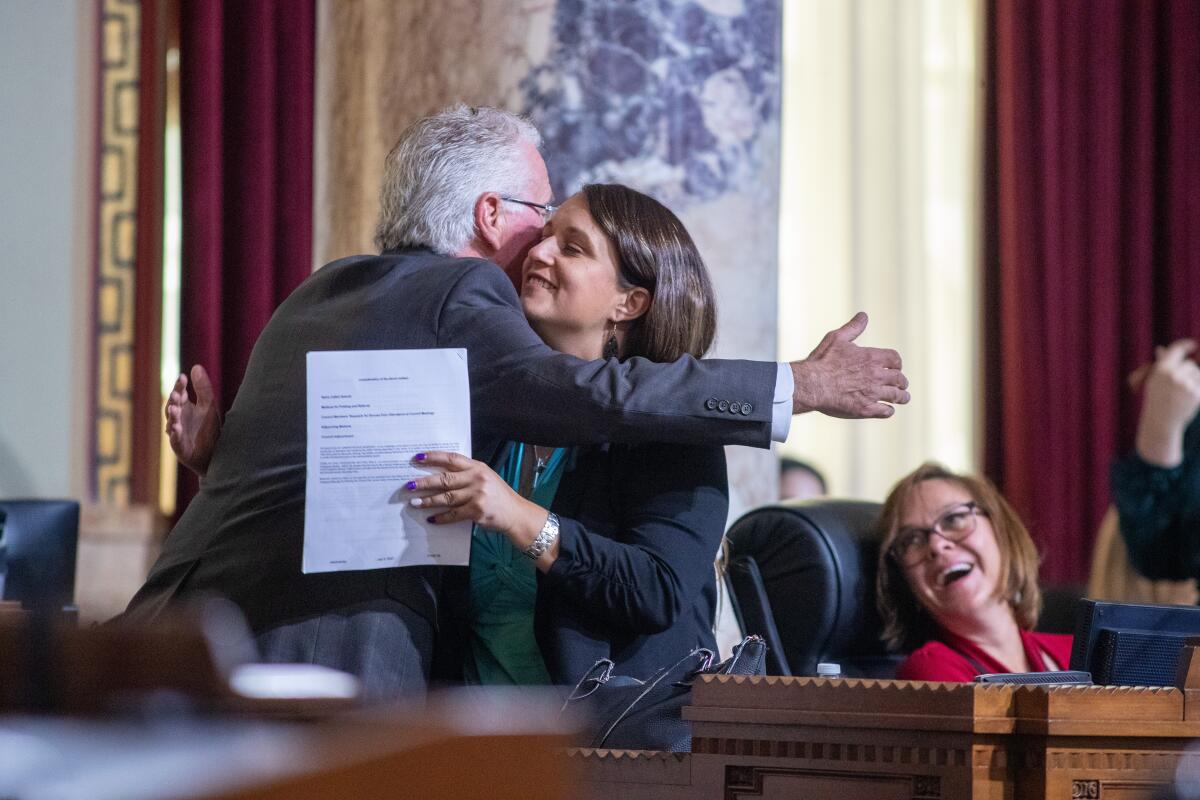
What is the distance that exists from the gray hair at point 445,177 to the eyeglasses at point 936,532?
113 cm

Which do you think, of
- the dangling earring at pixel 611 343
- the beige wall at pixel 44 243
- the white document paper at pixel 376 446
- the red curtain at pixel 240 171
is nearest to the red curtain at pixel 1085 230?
the red curtain at pixel 240 171

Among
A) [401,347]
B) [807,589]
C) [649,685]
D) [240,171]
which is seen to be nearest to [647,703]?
[649,685]

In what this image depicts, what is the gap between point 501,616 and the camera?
2203 millimetres

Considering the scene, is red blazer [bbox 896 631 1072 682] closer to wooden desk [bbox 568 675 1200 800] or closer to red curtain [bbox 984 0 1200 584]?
wooden desk [bbox 568 675 1200 800]

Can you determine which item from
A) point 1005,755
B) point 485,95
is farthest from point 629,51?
point 1005,755

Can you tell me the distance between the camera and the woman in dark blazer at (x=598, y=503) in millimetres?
2045

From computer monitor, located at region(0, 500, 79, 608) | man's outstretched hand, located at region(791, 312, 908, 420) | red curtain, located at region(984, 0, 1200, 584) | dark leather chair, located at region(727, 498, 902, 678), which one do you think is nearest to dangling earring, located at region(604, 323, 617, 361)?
man's outstretched hand, located at region(791, 312, 908, 420)

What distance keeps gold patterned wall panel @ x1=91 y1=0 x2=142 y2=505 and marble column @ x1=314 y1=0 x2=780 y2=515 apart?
3.90ft

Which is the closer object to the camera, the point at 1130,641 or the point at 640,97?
the point at 1130,641

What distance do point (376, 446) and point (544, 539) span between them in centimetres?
25

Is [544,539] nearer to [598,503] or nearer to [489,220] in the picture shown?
[598,503]

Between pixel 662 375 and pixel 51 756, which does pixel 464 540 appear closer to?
pixel 662 375

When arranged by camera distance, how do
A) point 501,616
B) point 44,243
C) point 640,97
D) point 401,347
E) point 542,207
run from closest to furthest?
1. point 401,347
2. point 501,616
3. point 542,207
4. point 640,97
5. point 44,243

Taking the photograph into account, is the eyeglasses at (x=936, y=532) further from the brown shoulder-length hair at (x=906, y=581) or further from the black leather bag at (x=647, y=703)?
the black leather bag at (x=647, y=703)
